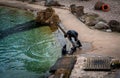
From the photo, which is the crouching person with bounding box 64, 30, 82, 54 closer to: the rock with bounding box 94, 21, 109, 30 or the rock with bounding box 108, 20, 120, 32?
the rock with bounding box 108, 20, 120, 32

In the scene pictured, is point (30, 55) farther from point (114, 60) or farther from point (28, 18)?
point (28, 18)

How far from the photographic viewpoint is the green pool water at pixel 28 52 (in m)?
13.7

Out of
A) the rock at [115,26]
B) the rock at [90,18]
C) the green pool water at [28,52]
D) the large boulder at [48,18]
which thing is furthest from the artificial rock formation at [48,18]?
the rock at [115,26]

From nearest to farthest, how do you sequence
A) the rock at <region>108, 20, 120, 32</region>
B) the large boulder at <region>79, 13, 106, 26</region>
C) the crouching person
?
1. the crouching person
2. the rock at <region>108, 20, 120, 32</region>
3. the large boulder at <region>79, 13, 106, 26</region>

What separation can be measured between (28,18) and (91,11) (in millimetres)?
5204

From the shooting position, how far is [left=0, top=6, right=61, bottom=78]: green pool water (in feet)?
44.8

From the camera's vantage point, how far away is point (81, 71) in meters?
12.1

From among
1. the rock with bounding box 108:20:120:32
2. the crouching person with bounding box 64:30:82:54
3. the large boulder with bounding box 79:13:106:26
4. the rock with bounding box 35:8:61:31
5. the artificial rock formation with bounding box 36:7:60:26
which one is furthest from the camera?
the artificial rock formation with bounding box 36:7:60:26

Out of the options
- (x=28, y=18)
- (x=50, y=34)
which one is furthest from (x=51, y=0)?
(x=50, y=34)

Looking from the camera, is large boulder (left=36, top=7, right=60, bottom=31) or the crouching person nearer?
the crouching person

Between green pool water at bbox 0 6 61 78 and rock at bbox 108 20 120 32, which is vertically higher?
rock at bbox 108 20 120 32

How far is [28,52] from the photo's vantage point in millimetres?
16016

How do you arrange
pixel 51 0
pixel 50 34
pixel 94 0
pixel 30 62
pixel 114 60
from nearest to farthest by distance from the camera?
1. pixel 114 60
2. pixel 30 62
3. pixel 50 34
4. pixel 51 0
5. pixel 94 0

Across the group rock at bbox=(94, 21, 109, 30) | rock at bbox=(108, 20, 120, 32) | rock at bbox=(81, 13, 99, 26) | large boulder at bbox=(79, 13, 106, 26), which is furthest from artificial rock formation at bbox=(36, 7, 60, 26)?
rock at bbox=(108, 20, 120, 32)
